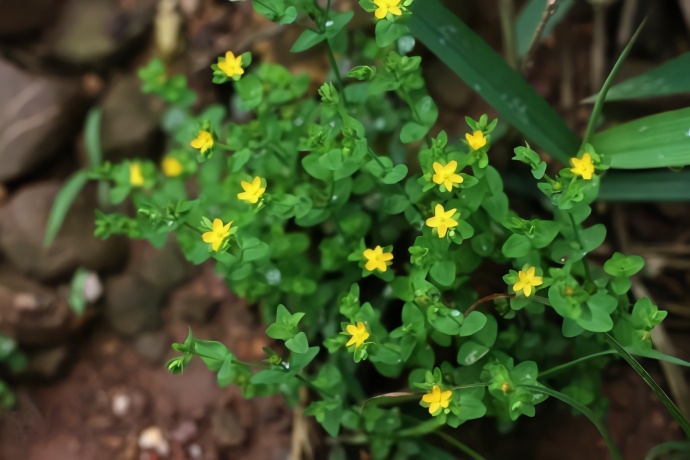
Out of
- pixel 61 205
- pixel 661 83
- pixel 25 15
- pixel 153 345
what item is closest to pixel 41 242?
pixel 61 205

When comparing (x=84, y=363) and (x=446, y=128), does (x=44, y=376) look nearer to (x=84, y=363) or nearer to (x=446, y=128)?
(x=84, y=363)

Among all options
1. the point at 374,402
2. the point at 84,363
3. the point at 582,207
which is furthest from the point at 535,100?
the point at 84,363

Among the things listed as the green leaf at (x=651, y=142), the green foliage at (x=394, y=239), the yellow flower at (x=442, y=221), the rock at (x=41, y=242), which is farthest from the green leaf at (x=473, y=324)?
the rock at (x=41, y=242)

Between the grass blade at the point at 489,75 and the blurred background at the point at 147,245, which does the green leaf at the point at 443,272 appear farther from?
the blurred background at the point at 147,245

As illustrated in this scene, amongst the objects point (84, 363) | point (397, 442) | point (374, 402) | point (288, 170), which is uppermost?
point (288, 170)

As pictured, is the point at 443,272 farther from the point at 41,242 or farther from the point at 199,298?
the point at 41,242

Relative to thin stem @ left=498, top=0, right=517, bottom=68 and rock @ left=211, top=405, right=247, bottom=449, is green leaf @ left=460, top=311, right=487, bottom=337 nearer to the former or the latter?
thin stem @ left=498, top=0, right=517, bottom=68

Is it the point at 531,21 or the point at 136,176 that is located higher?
the point at 531,21

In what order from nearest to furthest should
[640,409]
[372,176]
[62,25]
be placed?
1. [372,176]
2. [640,409]
3. [62,25]
